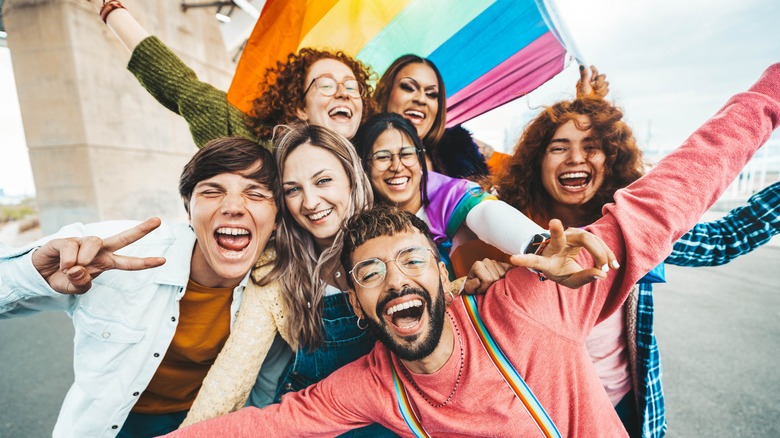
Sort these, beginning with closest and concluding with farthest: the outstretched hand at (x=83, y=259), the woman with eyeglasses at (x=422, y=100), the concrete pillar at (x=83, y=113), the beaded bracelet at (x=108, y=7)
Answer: the outstretched hand at (x=83, y=259) → the beaded bracelet at (x=108, y=7) → the woman with eyeglasses at (x=422, y=100) → the concrete pillar at (x=83, y=113)

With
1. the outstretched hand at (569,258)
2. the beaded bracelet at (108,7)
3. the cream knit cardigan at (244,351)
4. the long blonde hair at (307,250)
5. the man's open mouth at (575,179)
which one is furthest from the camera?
the beaded bracelet at (108,7)

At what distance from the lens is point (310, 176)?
4.91 ft

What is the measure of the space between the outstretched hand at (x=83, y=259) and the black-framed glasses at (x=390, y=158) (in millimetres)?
998

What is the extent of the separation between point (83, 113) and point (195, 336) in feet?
15.4

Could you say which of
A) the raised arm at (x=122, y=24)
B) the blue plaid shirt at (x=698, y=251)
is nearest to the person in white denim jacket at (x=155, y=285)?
the raised arm at (x=122, y=24)

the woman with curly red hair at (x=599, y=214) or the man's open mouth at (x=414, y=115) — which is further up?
the man's open mouth at (x=414, y=115)

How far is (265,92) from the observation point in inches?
77.1

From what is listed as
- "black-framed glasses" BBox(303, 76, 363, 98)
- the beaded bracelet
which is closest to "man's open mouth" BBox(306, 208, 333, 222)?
"black-framed glasses" BBox(303, 76, 363, 98)

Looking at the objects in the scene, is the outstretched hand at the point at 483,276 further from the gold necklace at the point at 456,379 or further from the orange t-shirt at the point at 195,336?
the orange t-shirt at the point at 195,336

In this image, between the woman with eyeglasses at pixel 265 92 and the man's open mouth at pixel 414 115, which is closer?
the woman with eyeglasses at pixel 265 92

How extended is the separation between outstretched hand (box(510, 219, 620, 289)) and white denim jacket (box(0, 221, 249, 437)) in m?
1.24

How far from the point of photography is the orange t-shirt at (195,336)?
5.12ft

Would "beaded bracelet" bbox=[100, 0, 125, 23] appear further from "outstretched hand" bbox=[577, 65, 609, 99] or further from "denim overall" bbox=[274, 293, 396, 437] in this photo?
"outstretched hand" bbox=[577, 65, 609, 99]

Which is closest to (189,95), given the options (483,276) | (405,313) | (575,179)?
(405,313)
